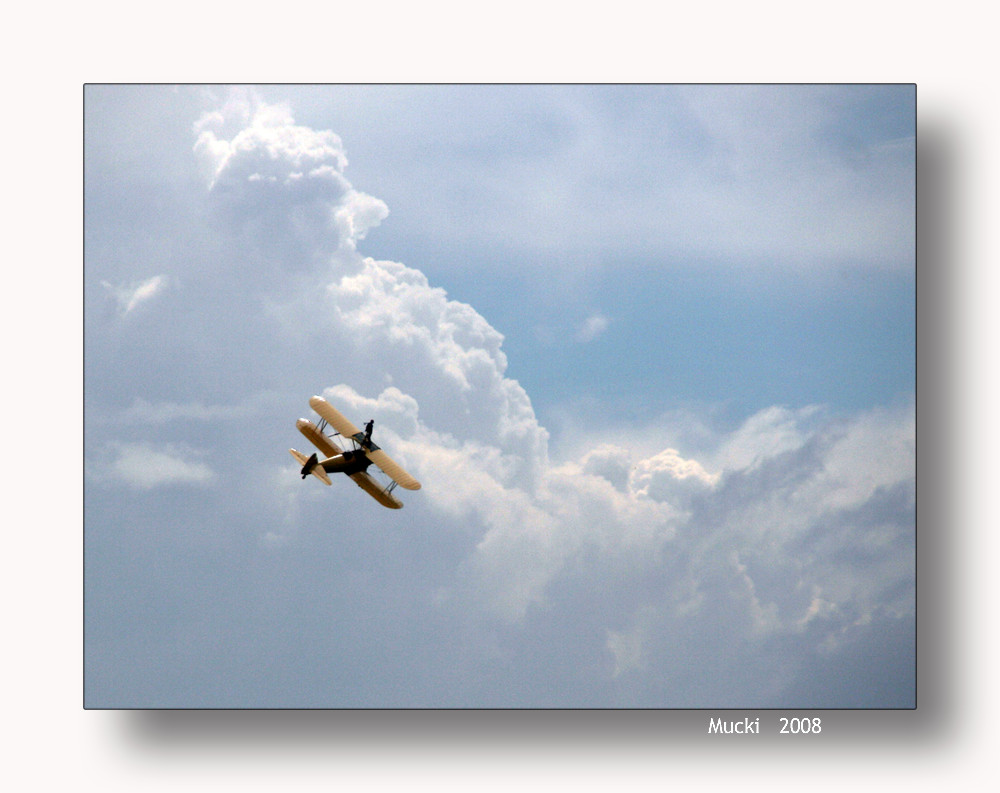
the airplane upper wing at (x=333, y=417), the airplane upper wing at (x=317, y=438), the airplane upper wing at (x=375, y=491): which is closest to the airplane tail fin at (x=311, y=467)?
the airplane upper wing at (x=317, y=438)

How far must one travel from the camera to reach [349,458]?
8.55 meters

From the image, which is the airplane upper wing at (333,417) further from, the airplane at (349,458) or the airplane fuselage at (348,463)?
the airplane fuselage at (348,463)

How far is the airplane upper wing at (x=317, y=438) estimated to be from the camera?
27.5 ft

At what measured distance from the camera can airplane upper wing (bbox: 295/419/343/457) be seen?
8.37m

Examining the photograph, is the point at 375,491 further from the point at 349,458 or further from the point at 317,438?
the point at 317,438

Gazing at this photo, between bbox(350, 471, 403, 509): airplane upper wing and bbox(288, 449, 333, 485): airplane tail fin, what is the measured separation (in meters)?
0.33

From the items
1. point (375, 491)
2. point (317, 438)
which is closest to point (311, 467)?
point (317, 438)

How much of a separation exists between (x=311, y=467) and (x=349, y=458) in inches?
18.1

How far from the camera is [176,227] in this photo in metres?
8.34

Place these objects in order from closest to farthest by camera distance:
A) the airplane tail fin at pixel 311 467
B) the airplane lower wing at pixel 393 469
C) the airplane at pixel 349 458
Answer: the airplane lower wing at pixel 393 469, the airplane at pixel 349 458, the airplane tail fin at pixel 311 467

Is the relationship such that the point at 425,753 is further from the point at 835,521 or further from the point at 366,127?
the point at 366,127

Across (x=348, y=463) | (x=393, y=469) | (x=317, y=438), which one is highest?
(x=317, y=438)

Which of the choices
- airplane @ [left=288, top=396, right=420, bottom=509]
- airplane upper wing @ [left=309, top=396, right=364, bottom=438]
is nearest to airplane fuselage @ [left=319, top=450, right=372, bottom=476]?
airplane @ [left=288, top=396, right=420, bottom=509]

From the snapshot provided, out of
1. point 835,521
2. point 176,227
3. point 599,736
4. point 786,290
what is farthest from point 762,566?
point 176,227
